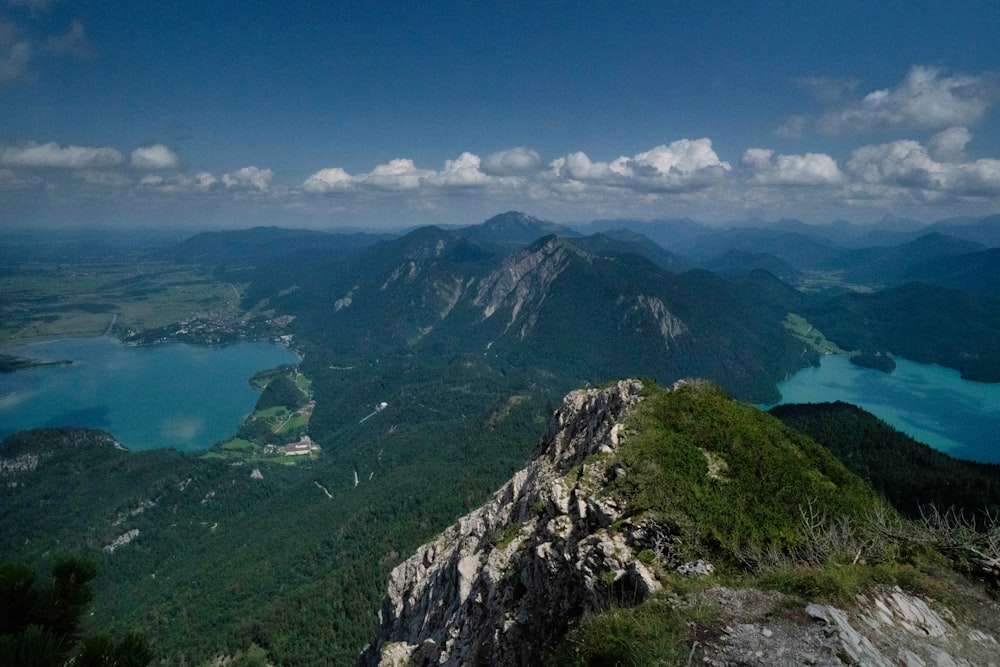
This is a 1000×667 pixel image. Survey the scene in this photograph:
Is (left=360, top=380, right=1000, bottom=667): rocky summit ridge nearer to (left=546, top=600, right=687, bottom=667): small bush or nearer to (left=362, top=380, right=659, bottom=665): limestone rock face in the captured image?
(left=362, top=380, right=659, bottom=665): limestone rock face

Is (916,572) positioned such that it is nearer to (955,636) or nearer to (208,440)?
(955,636)

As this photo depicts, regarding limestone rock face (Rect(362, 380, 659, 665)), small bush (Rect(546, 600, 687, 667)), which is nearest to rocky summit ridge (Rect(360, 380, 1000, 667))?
limestone rock face (Rect(362, 380, 659, 665))

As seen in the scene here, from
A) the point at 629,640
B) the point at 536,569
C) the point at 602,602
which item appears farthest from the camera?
the point at 536,569

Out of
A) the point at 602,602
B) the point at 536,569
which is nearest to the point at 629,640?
the point at 602,602

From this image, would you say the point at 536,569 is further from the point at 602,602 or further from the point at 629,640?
the point at 629,640

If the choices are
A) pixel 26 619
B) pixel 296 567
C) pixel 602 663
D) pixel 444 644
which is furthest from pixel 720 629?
pixel 296 567

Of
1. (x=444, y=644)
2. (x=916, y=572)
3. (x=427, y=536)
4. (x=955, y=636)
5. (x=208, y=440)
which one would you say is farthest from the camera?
(x=208, y=440)
